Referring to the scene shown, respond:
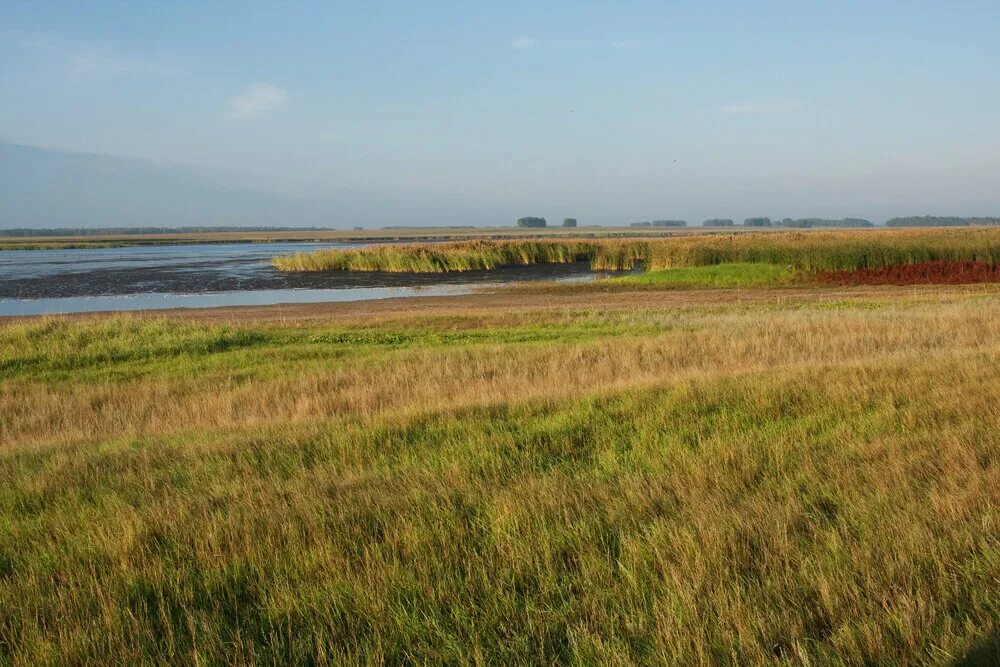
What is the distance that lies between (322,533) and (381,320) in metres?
20.7

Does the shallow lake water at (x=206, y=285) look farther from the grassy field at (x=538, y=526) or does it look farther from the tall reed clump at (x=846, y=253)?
the grassy field at (x=538, y=526)

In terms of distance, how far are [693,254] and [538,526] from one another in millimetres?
43956

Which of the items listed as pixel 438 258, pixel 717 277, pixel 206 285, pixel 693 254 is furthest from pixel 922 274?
pixel 206 285

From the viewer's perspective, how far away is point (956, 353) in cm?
1017

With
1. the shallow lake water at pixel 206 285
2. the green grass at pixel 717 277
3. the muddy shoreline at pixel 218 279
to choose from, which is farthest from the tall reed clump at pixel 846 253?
the muddy shoreline at pixel 218 279

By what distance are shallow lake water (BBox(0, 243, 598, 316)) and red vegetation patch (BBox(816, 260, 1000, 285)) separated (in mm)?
16152

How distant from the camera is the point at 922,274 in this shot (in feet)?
124

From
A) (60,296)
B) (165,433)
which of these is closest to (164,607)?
(165,433)

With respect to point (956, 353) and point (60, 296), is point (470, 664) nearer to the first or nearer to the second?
point (956, 353)

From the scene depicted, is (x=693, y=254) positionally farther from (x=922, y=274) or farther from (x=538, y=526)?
(x=538, y=526)

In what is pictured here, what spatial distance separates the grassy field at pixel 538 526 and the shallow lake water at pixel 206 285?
97.4 feet

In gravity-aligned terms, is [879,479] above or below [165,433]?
above

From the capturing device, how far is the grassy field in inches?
133

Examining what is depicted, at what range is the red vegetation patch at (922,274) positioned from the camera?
36.4m
